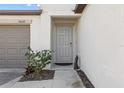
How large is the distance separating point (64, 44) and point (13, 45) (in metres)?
2.82

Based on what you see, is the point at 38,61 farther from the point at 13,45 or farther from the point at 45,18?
the point at 13,45

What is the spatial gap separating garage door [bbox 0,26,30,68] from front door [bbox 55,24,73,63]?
1829 mm

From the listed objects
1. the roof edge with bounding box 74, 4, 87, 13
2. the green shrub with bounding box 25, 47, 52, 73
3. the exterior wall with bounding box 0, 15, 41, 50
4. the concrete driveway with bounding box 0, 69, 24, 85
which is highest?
the roof edge with bounding box 74, 4, 87, 13

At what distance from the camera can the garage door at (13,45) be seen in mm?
12453

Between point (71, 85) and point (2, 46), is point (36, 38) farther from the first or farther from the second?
point (71, 85)

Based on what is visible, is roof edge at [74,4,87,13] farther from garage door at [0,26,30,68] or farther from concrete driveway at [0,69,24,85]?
concrete driveway at [0,69,24,85]

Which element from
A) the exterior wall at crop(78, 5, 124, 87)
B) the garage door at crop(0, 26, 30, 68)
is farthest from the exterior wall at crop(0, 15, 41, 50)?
the exterior wall at crop(78, 5, 124, 87)

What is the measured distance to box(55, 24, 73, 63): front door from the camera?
13.4 meters

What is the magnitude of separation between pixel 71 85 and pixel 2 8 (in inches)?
237

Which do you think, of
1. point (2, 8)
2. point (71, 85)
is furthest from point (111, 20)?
point (2, 8)

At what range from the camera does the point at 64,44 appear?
13.5m

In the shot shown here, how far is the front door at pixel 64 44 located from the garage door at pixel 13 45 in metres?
1.83

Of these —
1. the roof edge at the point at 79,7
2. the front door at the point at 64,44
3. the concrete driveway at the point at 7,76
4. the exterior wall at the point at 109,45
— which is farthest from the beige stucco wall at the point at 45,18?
the exterior wall at the point at 109,45

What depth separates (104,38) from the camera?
575cm
